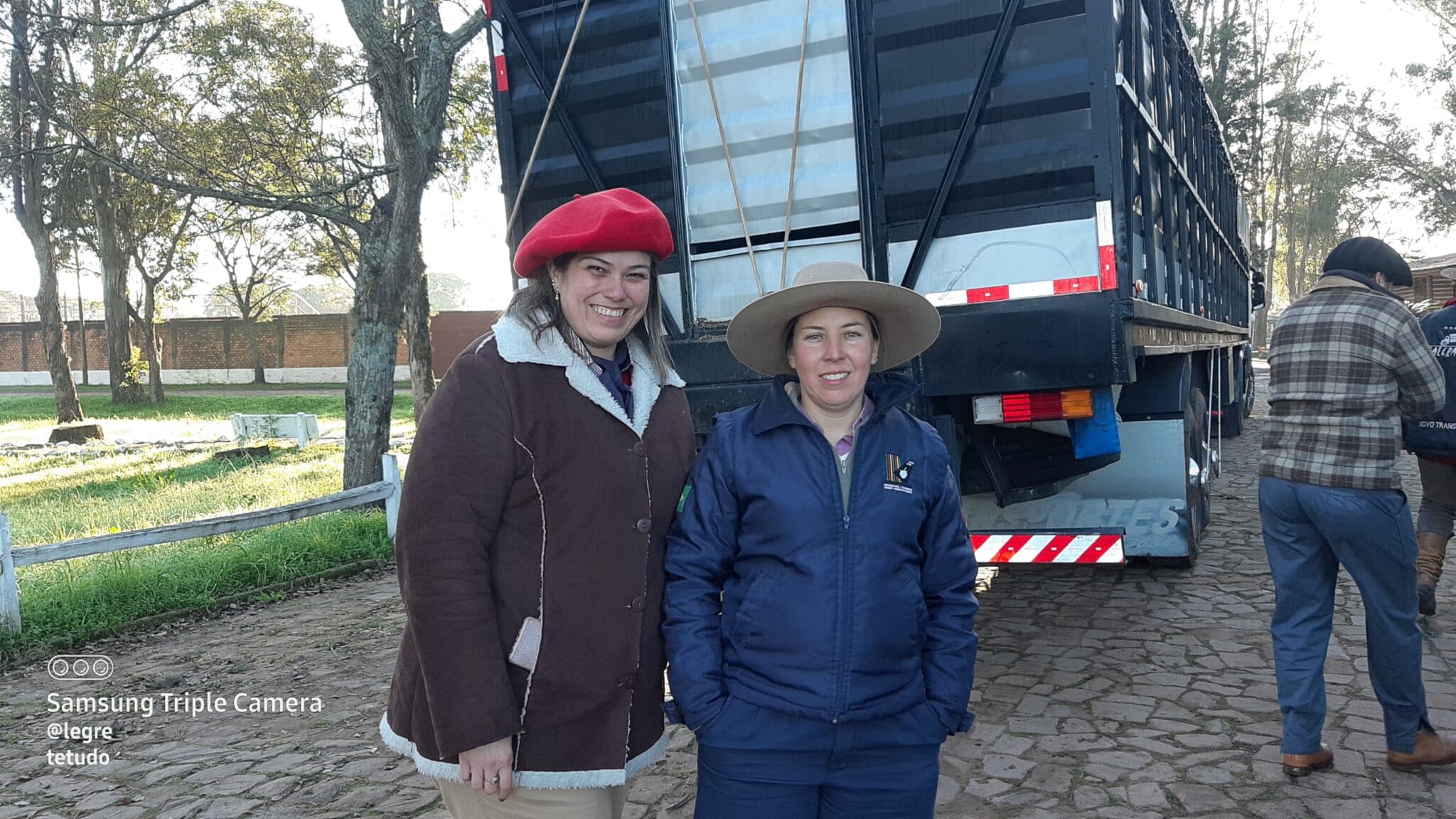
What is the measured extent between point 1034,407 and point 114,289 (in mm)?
28649

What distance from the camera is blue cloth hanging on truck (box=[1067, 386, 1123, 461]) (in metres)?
4.36

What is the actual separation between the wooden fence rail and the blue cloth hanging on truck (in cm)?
406

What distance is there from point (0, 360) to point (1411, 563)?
48.5 meters

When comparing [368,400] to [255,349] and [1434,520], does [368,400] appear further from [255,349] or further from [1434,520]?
[255,349]

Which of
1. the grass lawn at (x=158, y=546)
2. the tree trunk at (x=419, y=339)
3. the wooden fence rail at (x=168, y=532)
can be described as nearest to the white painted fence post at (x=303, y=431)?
the tree trunk at (x=419, y=339)

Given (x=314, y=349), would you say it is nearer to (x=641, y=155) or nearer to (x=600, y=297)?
(x=641, y=155)

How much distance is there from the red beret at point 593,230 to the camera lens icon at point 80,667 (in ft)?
15.8

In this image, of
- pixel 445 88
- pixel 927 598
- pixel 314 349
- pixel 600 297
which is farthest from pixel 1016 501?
pixel 314 349

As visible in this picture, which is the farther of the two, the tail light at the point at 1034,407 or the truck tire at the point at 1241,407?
the truck tire at the point at 1241,407

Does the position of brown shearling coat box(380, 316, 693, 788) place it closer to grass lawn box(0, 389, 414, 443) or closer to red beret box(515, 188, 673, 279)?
red beret box(515, 188, 673, 279)

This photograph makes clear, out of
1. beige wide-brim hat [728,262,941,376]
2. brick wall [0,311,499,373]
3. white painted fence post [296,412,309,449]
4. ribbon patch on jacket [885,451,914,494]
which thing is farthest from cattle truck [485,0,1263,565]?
brick wall [0,311,499,373]

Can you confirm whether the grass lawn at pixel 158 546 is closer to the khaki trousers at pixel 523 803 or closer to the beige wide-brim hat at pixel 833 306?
the khaki trousers at pixel 523 803

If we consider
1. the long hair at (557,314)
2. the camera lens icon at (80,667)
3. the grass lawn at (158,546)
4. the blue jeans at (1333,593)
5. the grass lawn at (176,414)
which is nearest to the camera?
the long hair at (557,314)

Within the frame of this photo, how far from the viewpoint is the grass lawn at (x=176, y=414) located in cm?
2152
